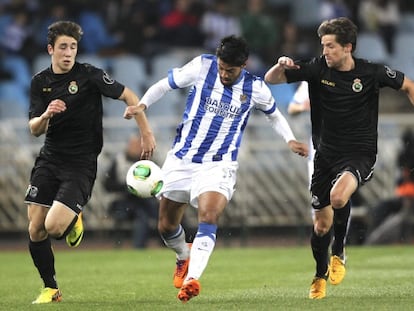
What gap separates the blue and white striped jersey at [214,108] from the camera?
433 inches

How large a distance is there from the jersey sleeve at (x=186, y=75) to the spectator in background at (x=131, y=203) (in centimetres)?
807

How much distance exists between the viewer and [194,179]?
36.0 feet

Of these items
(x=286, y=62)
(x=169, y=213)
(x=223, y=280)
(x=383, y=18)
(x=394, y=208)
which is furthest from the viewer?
(x=383, y=18)

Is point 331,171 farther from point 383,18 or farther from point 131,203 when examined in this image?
point 383,18

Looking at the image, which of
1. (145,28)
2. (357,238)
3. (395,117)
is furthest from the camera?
(145,28)

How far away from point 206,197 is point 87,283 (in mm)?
3009

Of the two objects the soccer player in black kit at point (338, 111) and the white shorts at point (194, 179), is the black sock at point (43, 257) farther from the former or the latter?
the soccer player in black kit at point (338, 111)

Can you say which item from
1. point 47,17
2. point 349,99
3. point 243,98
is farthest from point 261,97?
point 47,17

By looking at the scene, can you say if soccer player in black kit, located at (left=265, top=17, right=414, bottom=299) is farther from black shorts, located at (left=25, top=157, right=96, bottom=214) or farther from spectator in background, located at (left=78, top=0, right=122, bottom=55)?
spectator in background, located at (left=78, top=0, right=122, bottom=55)

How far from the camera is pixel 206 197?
416 inches

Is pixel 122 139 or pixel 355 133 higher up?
pixel 355 133

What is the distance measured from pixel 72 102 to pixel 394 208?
9.37m

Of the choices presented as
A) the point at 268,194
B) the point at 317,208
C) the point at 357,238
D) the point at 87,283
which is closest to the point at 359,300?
the point at 317,208

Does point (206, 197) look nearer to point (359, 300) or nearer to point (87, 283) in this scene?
point (359, 300)
